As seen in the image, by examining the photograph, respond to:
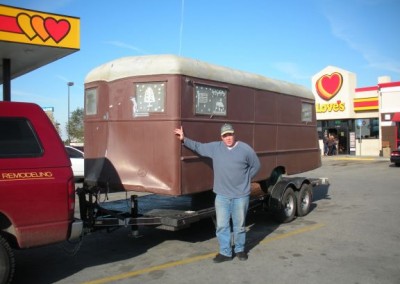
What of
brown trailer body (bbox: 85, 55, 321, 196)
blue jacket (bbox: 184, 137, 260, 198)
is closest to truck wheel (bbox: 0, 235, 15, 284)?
brown trailer body (bbox: 85, 55, 321, 196)

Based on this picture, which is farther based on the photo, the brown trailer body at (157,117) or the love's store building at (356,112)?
the love's store building at (356,112)

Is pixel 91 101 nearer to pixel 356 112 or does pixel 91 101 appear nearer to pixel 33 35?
pixel 33 35

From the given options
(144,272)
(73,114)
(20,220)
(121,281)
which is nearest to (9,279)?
(20,220)

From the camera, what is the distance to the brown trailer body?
6.29 m

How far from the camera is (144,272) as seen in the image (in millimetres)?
5562

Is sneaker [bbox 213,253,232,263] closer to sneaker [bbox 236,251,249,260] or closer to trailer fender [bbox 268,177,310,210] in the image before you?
sneaker [bbox 236,251,249,260]

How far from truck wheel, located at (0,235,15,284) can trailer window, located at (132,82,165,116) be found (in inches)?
104

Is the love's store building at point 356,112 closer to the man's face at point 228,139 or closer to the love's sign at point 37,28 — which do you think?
the love's sign at point 37,28

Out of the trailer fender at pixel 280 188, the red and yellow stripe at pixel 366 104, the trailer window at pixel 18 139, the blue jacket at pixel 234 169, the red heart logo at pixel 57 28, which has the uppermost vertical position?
the red heart logo at pixel 57 28

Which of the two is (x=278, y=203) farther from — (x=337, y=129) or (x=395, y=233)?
(x=337, y=129)

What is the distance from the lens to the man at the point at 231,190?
19.7ft

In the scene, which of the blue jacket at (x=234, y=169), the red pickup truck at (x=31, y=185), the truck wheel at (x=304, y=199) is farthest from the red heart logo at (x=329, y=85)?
the red pickup truck at (x=31, y=185)

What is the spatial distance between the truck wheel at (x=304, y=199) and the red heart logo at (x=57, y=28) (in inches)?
326

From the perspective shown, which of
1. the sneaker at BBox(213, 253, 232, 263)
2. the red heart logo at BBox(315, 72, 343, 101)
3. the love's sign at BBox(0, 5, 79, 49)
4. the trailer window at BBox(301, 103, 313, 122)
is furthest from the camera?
the red heart logo at BBox(315, 72, 343, 101)
